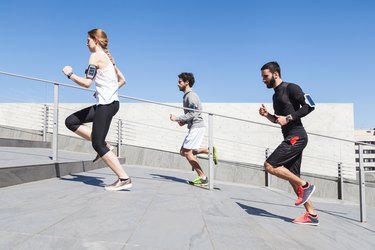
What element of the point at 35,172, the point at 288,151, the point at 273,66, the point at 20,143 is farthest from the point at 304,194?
the point at 20,143

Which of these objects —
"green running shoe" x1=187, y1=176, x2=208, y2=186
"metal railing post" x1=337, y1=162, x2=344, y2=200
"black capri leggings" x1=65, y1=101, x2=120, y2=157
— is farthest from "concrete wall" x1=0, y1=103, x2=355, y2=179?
"black capri leggings" x1=65, y1=101, x2=120, y2=157

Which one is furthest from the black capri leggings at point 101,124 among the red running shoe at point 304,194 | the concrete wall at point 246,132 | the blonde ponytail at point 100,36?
the concrete wall at point 246,132

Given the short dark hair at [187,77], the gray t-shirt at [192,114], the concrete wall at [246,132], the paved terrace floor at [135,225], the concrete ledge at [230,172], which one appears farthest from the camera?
the concrete wall at [246,132]

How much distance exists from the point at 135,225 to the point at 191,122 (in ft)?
7.95

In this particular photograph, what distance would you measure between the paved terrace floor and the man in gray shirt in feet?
3.76

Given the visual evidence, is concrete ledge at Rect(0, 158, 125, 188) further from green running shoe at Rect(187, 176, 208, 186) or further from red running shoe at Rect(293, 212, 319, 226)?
red running shoe at Rect(293, 212, 319, 226)

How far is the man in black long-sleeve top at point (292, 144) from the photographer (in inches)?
103

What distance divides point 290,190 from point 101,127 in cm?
661

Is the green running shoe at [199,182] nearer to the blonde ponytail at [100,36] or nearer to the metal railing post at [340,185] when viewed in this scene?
the blonde ponytail at [100,36]

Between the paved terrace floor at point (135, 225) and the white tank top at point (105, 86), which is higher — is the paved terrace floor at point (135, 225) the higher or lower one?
the lower one

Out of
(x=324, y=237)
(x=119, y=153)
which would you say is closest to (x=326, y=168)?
(x=119, y=153)

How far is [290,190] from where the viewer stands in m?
7.98

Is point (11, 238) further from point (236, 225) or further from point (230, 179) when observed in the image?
point (230, 179)

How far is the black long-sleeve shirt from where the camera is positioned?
2607mm
